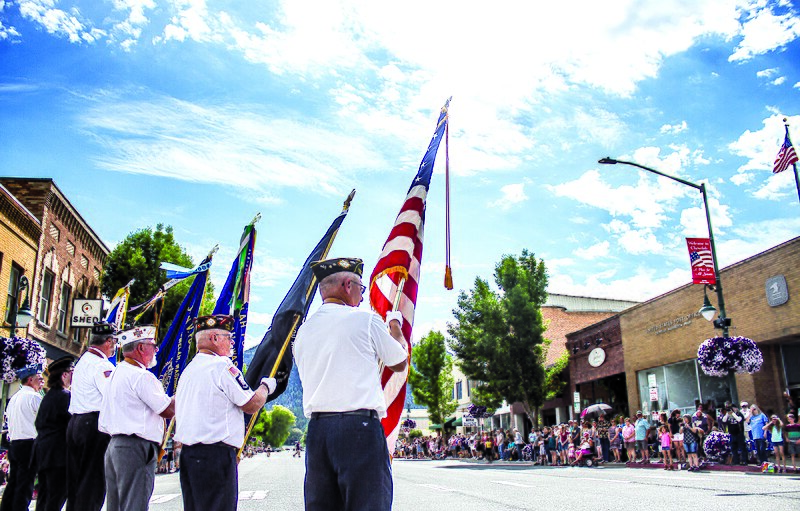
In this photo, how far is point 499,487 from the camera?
14383 mm

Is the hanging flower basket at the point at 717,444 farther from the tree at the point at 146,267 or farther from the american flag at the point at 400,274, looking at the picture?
the tree at the point at 146,267

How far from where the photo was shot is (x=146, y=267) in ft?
108

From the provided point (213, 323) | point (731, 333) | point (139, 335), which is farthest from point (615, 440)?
point (213, 323)

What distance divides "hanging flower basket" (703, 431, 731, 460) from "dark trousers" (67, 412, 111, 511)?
16.5 m

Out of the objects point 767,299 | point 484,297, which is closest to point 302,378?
point 767,299

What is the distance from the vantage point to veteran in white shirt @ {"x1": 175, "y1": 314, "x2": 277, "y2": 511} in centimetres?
482

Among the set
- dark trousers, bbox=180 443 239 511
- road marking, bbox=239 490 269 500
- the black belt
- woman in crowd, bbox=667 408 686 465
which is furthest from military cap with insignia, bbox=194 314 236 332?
woman in crowd, bbox=667 408 686 465

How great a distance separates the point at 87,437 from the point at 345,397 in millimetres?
A: 4090

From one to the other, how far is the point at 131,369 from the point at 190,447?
1.42 metres

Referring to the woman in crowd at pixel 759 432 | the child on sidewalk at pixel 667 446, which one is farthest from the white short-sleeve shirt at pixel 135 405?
the child on sidewalk at pixel 667 446

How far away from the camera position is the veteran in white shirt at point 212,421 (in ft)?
15.8

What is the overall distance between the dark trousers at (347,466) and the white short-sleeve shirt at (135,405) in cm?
254

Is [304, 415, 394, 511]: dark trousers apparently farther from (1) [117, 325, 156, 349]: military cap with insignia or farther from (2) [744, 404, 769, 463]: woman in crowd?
(2) [744, 404, 769, 463]: woman in crowd

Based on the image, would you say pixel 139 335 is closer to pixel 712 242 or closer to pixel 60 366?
pixel 60 366
